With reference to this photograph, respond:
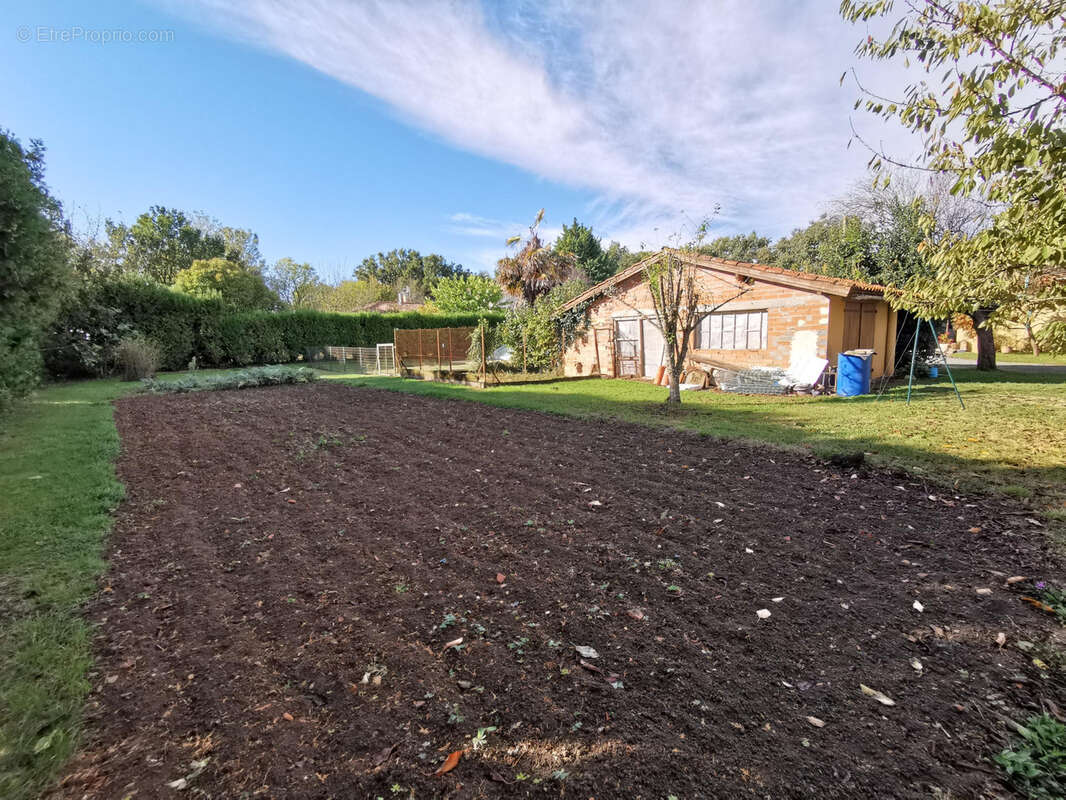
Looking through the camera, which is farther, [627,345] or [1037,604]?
[627,345]

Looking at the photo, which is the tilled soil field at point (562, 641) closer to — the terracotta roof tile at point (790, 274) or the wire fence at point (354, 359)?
the terracotta roof tile at point (790, 274)

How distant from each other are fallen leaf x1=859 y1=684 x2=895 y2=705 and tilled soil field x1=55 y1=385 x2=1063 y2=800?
15 mm

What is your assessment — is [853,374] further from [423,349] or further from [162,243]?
[162,243]

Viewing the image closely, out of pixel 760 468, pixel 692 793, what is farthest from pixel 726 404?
pixel 692 793

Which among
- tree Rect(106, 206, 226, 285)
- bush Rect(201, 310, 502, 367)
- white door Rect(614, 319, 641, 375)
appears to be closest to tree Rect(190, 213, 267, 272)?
tree Rect(106, 206, 226, 285)

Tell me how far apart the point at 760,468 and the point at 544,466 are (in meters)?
2.49

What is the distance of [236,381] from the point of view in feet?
46.8

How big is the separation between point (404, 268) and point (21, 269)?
63.2 m

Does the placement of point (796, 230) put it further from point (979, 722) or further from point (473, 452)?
point (979, 722)

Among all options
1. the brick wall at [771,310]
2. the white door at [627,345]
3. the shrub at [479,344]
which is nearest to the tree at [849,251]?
the brick wall at [771,310]

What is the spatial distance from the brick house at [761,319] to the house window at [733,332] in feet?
0.09

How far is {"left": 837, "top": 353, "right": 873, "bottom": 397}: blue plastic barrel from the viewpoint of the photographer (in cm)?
1102

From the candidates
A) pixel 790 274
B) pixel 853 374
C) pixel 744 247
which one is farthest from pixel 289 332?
pixel 744 247

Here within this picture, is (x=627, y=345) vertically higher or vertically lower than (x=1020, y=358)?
higher
